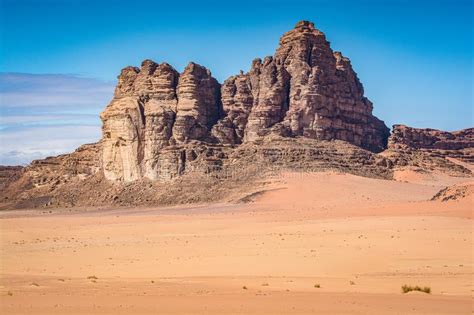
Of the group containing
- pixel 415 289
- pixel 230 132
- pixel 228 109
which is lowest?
pixel 415 289

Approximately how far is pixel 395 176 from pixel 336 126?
29.1 ft

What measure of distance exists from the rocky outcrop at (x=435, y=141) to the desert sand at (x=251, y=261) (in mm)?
32169

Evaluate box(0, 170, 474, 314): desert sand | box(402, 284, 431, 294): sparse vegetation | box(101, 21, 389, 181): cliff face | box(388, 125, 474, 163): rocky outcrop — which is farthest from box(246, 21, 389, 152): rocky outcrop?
box(402, 284, 431, 294): sparse vegetation

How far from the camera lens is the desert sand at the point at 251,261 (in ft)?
47.8

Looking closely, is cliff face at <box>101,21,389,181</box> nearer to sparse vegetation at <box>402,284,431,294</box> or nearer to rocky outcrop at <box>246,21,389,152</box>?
rocky outcrop at <box>246,21,389,152</box>

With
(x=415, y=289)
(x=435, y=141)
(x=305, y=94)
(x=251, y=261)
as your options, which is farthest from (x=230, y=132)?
(x=415, y=289)

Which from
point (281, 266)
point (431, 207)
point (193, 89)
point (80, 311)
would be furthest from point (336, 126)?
point (80, 311)

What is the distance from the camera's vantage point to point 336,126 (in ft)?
243

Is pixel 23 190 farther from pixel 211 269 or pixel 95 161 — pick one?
pixel 211 269

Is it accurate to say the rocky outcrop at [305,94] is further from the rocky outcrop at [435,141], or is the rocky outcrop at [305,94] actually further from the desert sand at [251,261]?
the desert sand at [251,261]

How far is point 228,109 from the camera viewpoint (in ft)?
244

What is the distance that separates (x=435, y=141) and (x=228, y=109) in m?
37.6

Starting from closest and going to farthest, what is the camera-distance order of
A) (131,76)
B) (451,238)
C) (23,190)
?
(451,238) < (131,76) < (23,190)

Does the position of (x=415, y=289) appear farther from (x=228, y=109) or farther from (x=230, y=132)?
(x=228, y=109)
